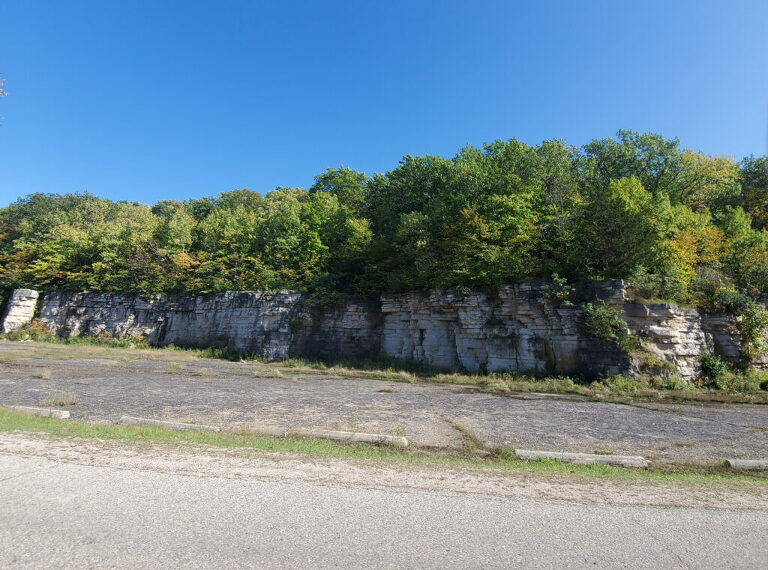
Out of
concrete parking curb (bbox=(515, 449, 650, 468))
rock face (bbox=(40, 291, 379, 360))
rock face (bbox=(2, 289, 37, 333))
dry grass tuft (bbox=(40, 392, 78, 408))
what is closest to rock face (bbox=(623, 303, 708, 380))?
concrete parking curb (bbox=(515, 449, 650, 468))

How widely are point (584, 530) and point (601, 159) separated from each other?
40.5m

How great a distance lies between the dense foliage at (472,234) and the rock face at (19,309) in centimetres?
194

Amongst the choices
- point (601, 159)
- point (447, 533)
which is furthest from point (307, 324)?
point (601, 159)

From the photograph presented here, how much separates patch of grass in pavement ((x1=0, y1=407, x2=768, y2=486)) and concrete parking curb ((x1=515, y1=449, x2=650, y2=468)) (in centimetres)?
25

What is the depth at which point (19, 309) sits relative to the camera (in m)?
42.0

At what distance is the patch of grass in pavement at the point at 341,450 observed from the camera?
664cm

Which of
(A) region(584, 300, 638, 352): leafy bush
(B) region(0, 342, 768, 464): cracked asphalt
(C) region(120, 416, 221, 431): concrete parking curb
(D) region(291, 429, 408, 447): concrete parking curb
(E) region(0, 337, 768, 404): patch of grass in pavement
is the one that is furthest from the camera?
(A) region(584, 300, 638, 352): leafy bush

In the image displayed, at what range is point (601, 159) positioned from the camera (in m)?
36.4

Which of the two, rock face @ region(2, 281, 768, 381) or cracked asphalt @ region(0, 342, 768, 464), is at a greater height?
rock face @ region(2, 281, 768, 381)

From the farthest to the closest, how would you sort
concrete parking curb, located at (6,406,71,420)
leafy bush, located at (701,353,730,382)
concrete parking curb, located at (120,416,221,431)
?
leafy bush, located at (701,353,730,382), concrete parking curb, located at (6,406,71,420), concrete parking curb, located at (120,416,221,431)

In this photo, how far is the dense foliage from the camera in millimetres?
22359

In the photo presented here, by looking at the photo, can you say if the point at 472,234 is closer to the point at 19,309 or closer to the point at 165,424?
the point at 165,424

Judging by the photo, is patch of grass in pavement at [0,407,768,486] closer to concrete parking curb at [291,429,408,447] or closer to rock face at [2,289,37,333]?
concrete parking curb at [291,429,408,447]

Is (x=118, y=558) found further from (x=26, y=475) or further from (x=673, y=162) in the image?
(x=673, y=162)
